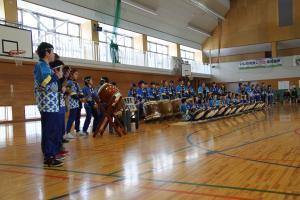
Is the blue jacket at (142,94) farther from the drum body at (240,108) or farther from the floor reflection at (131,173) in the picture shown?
the floor reflection at (131,173)

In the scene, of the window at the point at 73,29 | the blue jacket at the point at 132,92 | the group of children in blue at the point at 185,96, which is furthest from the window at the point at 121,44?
the blue jacket at the point at 132,92

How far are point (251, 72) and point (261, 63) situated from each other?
1273 mm

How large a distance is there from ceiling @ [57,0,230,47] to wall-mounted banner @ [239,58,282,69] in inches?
177

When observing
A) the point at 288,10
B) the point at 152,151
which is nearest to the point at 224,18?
the point at 288,10

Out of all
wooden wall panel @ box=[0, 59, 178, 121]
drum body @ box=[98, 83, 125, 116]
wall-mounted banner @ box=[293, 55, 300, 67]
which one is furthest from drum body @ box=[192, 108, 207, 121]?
wall-mounted banner @ box=[293, 55, 300, 67]

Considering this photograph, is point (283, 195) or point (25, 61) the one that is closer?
point (283, 195)

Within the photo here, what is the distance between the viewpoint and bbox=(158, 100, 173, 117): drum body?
46.4 ft

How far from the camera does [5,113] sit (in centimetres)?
1541

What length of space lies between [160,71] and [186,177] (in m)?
21.1

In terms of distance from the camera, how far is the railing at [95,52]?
671 inches

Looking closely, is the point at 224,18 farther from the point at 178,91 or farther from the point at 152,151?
the point at 152,151

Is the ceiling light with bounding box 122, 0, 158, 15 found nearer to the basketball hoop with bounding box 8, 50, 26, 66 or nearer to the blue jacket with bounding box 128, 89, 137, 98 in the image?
the blue jacket with bounding box 128, 89, 137, 98

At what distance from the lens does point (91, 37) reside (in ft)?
64.4

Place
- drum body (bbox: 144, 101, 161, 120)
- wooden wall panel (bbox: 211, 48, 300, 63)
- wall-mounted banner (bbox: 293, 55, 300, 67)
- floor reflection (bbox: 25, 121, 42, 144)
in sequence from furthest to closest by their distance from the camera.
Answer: wooden wall panel (bbox: 211, 48, 300, 63)
wall-mounted banner (bbox: 293, 55, 300, 67)
drum body (bbox: 144, 101, 161, 120)
floor reflection (bbox: 25, 121, 42, 144)
